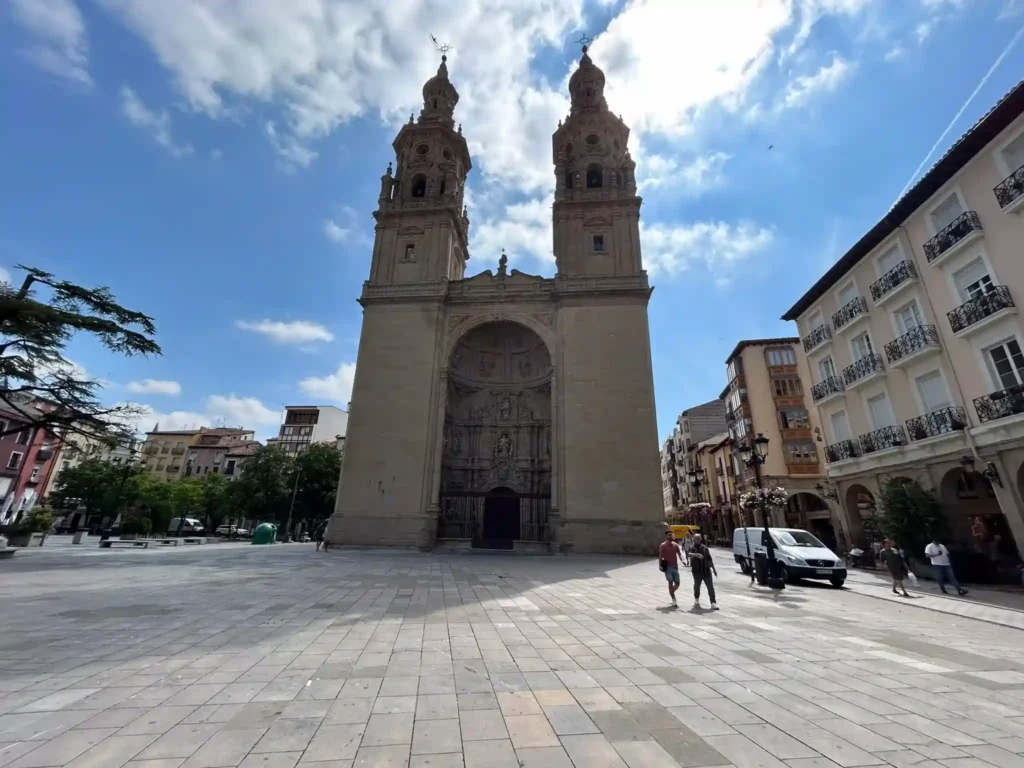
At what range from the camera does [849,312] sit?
61.9 ft

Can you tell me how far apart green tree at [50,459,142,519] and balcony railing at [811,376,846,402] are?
5025 centimetres

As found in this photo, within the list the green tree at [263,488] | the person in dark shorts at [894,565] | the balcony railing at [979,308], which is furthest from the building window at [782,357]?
the green tree at [263,488]

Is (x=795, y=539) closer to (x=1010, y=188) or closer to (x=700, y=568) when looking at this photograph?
(x=700, y=568)

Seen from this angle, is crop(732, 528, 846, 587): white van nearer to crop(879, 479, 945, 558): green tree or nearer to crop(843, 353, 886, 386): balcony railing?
crop(879, 479, 945, 558): green tree

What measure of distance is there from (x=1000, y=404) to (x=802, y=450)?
18.9 metres

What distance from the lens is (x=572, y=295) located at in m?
26.6

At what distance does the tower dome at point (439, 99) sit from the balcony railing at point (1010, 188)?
31.3 metres

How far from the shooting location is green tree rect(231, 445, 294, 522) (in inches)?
1405

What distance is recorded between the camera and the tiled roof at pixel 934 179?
505 inches

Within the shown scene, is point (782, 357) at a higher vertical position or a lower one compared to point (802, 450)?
higher

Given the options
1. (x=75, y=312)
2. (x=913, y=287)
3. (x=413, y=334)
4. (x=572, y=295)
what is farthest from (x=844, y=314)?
(x=75, y=312)

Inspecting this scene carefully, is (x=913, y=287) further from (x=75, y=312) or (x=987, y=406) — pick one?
(x=75, y=312)

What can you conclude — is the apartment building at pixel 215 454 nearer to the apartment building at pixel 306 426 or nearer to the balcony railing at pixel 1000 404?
Answer: the apartment building at pixel 306 426

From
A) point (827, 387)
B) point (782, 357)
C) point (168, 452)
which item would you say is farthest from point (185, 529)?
Answer: point (782, 357)
